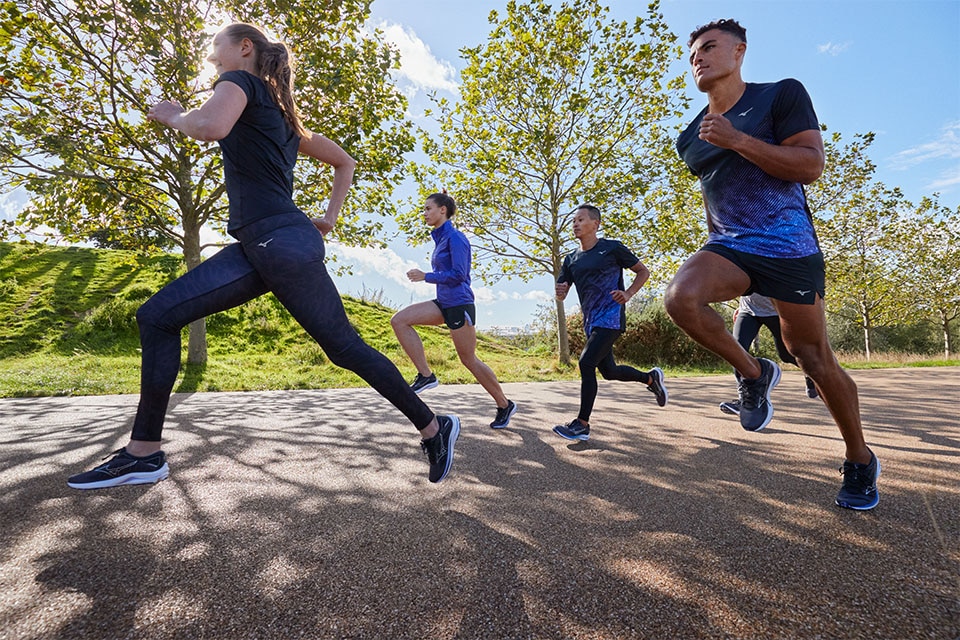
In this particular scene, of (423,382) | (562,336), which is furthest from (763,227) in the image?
(562,336)

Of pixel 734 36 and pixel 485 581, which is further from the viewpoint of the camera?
pixel 734 36

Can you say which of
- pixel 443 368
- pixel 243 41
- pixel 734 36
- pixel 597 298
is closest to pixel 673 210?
pixel 443 368

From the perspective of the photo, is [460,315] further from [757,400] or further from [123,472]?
[123,472]

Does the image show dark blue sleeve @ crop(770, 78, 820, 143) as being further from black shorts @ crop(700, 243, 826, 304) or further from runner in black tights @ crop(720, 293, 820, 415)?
runner in black tights @ crop(720, 293, 820, 415)

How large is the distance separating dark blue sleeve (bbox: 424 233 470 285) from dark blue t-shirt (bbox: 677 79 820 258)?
2.19m

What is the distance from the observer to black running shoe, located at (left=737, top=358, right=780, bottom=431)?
2564 mm

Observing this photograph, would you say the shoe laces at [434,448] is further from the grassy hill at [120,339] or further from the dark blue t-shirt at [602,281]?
the grassy hill at [120,339]

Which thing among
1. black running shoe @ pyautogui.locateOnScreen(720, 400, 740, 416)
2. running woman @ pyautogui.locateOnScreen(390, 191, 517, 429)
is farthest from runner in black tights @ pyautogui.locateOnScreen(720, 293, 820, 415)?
running woman @ pyautogui.locateOnScreen(390, 191, 517, 429)

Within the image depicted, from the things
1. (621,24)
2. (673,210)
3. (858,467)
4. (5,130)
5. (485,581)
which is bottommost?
(485,581)

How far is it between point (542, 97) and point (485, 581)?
1297cm

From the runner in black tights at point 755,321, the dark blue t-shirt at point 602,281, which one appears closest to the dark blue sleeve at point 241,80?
the dark blue t-shirt at point 602,281

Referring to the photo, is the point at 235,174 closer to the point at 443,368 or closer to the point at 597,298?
the point at 597,298

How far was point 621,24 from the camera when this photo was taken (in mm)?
11938

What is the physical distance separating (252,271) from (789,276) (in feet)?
7.94
